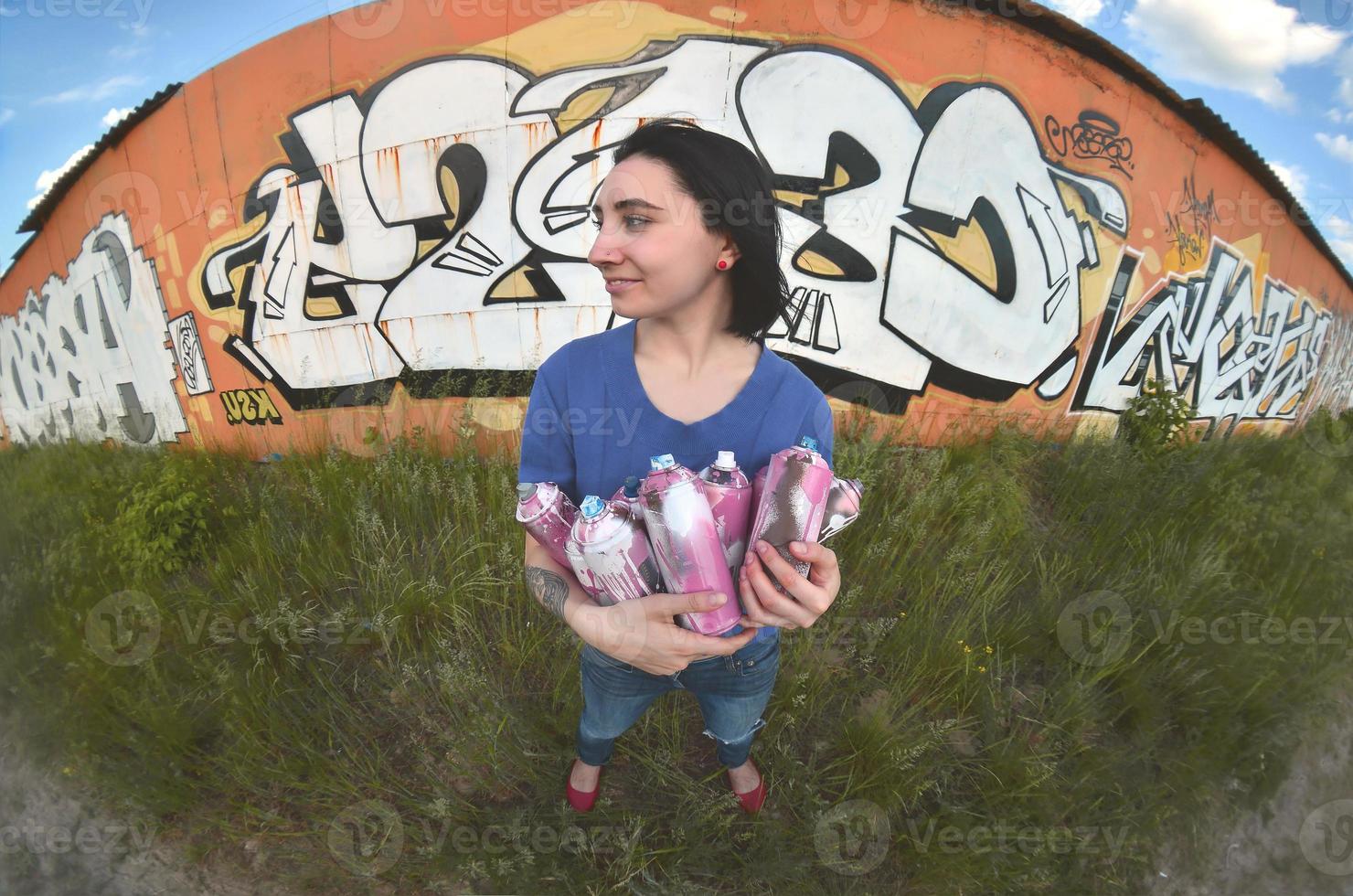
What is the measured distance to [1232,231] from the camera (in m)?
5.80

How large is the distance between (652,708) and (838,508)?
5.13ft

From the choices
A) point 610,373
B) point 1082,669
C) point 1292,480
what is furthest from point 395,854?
point 1292,480

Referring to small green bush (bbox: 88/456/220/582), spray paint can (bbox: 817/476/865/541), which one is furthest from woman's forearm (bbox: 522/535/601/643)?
small green bush (bbox: 88/456/220/582)

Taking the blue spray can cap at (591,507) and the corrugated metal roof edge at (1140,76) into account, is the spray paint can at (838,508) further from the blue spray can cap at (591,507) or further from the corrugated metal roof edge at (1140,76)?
the corrugated metal roof edge at (1140,76)

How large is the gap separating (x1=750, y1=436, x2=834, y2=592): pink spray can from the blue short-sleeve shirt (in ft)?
0.51

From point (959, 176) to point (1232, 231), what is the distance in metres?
4.03

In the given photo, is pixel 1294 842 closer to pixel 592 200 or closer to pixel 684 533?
pixel 684 533

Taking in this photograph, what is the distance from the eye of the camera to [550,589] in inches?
46.7

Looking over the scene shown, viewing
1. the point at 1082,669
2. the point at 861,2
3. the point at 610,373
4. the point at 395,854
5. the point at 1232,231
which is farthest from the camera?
the point at 1232,231

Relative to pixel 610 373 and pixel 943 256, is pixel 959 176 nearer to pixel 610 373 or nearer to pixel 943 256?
pixel 943 256

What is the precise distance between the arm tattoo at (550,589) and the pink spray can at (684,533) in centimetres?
26

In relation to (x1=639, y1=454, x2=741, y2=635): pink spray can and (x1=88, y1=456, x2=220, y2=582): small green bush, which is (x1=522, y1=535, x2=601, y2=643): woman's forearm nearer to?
(x1=639, y1=454, x2=741, y2=635): pink spray can

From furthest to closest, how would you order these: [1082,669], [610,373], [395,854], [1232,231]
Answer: [1232,231] < [1082,669] < [395,854] < [610,373]

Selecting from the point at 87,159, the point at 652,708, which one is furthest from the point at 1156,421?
the point at 87,159
